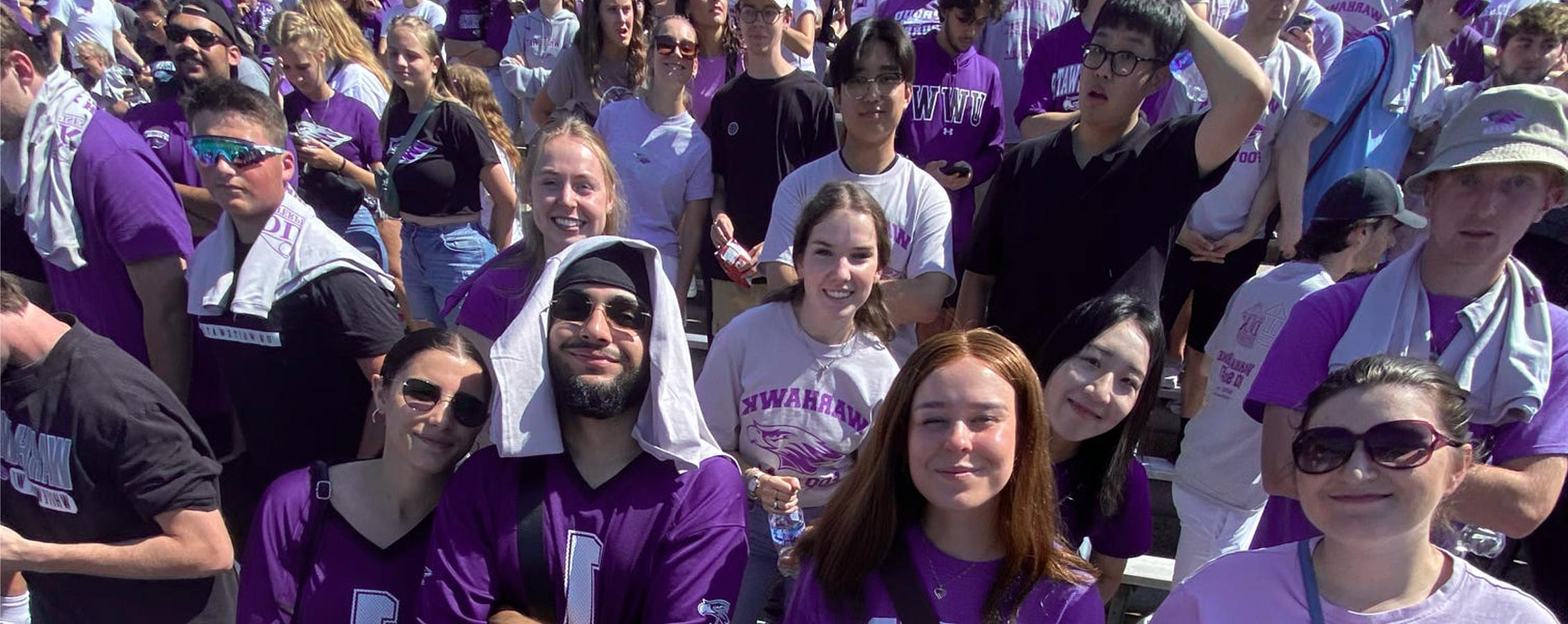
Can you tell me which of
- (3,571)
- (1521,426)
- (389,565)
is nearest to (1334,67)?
(1521,426)

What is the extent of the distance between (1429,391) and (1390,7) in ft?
17.4

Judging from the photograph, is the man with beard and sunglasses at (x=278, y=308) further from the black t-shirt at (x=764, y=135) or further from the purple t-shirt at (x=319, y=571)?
the black t-shirt at (x=764, y=135)

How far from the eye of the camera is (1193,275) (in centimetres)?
415

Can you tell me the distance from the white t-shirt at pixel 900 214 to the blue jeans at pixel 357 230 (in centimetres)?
236

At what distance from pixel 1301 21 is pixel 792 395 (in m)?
3.44

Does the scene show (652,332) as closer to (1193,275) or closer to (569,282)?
(569,282)

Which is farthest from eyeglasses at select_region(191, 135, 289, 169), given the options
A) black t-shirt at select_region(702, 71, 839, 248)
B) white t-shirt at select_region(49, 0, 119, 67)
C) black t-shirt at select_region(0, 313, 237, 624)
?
white t-shirt at select_region(49, 0, 119, 67)

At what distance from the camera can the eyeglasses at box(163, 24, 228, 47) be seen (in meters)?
4.89

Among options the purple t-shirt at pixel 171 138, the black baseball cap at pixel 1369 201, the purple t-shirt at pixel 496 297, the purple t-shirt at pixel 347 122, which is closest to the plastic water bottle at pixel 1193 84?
the black baseball cap at pixel 1369 201

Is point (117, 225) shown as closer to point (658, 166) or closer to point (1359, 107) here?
point (658, 166)

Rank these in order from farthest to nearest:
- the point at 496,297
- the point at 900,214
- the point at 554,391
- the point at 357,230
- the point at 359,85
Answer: the point at 359,85
the point at 357,230
the point at 900,214
the point at 496,297
the point at 554,391

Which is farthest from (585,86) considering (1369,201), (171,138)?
(1369,201)

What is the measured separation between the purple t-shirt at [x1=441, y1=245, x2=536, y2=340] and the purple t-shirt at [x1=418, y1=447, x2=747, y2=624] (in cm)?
71

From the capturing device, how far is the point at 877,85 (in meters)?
3.51
